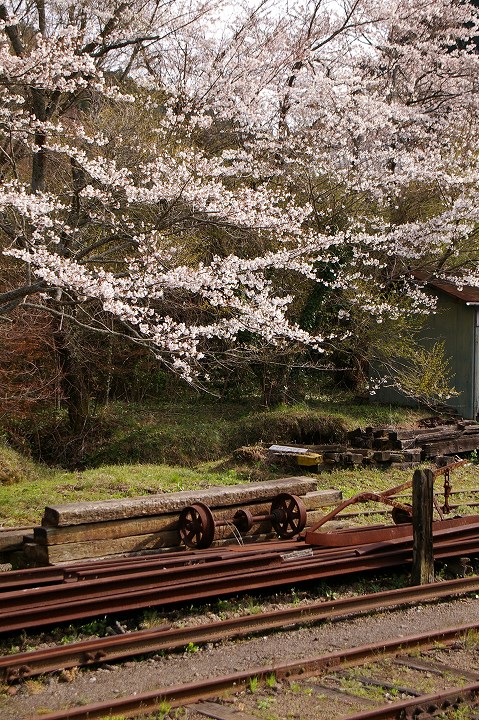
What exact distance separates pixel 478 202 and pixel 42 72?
11578mm

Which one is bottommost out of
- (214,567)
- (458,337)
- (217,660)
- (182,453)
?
(217,660)

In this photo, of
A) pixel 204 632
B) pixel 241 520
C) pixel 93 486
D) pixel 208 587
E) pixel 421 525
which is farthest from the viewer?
pixel 93 486

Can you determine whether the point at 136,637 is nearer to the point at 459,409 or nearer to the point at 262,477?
the point at 262,477

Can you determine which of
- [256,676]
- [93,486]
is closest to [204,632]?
[256,676]

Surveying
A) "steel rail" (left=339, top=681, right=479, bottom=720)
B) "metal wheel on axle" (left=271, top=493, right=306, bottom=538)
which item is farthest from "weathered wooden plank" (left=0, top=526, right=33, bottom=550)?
"steel rail" (left=339, top=681, right=479, bottom=720)

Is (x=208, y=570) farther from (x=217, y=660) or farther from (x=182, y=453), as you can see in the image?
(x=182, y=453)

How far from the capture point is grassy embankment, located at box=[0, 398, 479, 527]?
1337cm

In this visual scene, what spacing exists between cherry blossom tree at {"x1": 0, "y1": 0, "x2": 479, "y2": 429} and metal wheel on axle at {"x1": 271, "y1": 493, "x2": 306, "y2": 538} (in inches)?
146

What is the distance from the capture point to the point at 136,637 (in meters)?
6.98

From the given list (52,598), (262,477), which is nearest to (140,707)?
(52,598)

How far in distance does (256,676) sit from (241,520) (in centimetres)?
416

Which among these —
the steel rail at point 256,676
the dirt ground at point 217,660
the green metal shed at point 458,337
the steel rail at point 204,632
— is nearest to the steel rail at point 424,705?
the steel rail at point 256,676

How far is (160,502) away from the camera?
395 inches

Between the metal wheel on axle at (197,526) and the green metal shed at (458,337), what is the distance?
36.5 feet
